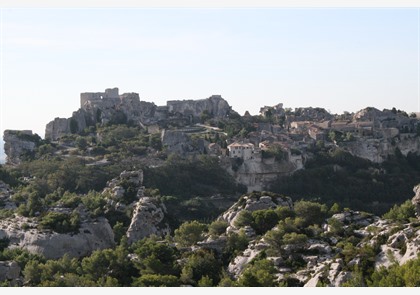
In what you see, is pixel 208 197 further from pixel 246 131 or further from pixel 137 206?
pixel 246 131

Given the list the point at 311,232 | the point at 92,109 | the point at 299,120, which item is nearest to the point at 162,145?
the point at 92,109

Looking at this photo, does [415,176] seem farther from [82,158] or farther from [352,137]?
[82,158]

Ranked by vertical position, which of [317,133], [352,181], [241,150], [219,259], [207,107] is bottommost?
[219,259]

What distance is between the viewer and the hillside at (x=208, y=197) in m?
39.2

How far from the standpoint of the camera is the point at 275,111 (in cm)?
12006

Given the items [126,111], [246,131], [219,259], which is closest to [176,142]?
[246,131]

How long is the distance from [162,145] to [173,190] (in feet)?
43.2

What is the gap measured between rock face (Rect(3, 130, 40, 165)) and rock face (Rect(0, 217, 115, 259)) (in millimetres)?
34773

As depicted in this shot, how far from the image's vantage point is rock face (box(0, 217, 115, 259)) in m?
49.6

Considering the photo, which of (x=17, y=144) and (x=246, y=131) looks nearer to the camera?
(x=17, y=144)

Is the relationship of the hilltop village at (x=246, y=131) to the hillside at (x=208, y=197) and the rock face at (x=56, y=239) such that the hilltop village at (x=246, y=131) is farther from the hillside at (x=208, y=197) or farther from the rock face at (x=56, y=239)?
the rock face at (x=56, y=239)

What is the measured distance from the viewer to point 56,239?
5019cm

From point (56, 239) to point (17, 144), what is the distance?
4133cm

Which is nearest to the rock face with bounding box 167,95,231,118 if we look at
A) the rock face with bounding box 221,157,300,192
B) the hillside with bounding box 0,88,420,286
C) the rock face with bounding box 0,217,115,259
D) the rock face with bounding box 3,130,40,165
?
the hillside with bounding box 0,88,420,286
